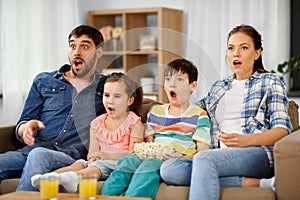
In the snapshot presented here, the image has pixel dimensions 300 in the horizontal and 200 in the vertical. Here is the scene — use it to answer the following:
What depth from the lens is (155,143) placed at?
9.49 ft

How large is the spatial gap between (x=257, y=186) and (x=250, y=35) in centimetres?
76

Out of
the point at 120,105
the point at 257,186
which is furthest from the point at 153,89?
the point at 257,186

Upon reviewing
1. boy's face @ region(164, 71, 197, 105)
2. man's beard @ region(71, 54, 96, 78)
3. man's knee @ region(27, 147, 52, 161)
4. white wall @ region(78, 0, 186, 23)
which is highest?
white wall @ region(78, 0, 186, 23)

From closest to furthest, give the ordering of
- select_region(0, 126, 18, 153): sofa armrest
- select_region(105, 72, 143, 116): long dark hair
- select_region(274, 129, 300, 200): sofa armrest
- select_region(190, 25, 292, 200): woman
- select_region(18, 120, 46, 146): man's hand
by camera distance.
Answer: select_region(274, 129, 300, 200): sofa armrest < select_region(190, 25, 292, 200): woman < select_region(105, 72, 143, 116): long dark hair < select_region(18, 120, 46, 146): man's hand < select_region(0, 126, 18, 153): sofa armrest

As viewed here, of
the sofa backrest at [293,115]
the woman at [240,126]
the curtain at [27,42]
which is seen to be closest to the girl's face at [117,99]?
the woman at [240,126]

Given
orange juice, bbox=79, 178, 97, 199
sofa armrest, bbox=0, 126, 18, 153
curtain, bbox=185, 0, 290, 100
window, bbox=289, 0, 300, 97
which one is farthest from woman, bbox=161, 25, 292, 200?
window, bbox=289, 0, 300, 97

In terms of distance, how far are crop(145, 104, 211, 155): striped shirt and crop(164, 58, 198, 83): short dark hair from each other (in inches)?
6.1

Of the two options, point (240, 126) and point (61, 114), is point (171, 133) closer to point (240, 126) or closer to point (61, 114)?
point (240, 126)

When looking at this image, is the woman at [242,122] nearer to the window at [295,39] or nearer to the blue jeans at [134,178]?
the blue jeans at [134,178]

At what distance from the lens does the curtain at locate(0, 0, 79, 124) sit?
501cm

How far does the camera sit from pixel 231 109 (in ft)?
9.86

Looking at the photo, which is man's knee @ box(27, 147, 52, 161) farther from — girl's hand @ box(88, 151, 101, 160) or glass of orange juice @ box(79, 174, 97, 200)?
glass of orange juice @ box(79, 174, 97, 200)

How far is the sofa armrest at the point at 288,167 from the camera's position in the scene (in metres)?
2.57

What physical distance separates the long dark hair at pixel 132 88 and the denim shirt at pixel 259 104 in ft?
0.98
